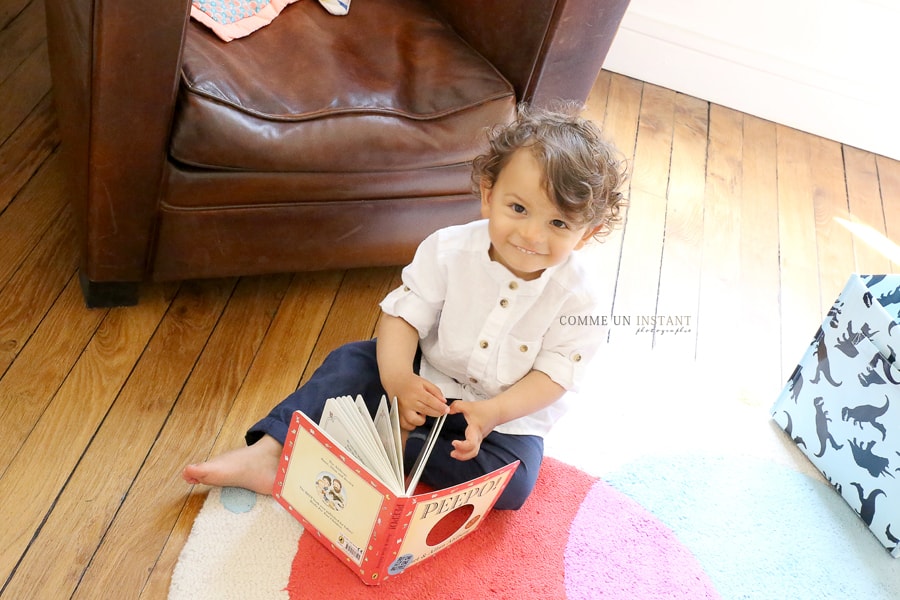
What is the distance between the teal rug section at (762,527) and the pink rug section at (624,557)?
0.02 m

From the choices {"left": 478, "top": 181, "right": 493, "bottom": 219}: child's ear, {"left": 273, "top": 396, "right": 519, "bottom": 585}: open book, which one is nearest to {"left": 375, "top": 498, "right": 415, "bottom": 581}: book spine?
{"left": 273, "top": 396, "right": 519, "bottom": 585}: open book

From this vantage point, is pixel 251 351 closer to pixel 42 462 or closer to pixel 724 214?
pixel 42 462

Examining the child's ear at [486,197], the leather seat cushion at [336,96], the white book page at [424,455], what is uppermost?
the child's ear at [486,197]

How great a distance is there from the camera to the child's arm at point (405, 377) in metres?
1.28

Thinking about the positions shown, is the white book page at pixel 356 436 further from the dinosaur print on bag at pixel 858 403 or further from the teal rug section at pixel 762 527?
the dinosaur print on bag at pixel 858 403

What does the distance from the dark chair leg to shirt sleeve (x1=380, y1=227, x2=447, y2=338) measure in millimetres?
460

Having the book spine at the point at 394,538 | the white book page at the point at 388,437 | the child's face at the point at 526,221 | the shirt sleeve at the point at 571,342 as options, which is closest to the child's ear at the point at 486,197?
the child's face at the point at 526,221

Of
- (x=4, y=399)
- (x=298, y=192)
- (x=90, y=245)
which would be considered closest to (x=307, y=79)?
(x=298, y=192)

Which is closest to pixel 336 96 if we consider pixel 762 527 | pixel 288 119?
pixel 288 119

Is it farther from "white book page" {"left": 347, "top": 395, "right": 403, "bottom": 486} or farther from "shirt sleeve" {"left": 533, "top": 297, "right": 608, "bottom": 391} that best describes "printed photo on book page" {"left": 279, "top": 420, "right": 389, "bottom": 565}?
"shirt sleeve" {"left": 533, "top": 297, "right": 608, "bottom": 391}

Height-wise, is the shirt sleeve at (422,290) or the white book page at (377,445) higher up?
the shirt sleeve at (422,290)

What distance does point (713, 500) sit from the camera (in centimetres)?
155

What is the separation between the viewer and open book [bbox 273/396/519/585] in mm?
1170

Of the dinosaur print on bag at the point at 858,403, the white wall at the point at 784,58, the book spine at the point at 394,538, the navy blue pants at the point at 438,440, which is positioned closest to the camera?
the book spine at the point at 394,538
